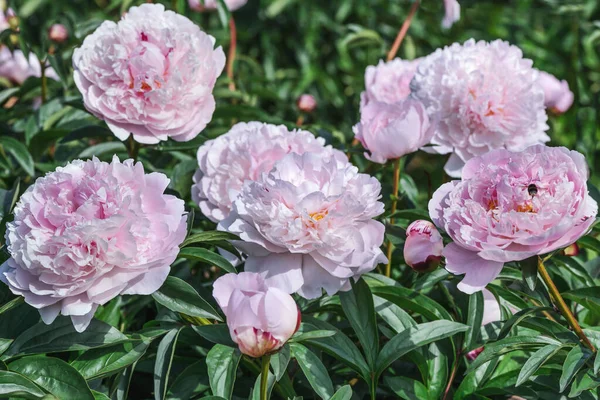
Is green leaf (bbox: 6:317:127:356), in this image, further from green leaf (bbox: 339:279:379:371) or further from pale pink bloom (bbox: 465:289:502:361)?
pale pink bloom (bbox: 465:289:502:361)

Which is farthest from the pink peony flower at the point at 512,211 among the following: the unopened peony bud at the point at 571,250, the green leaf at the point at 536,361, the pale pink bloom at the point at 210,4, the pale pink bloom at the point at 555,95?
the pale pink bloom at the point at 210,4

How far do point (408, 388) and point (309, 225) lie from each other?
10.7 inches

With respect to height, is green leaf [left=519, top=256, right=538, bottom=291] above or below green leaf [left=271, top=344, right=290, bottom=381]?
above

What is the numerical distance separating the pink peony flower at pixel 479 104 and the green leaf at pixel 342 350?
1.27ft

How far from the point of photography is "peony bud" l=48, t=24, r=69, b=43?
1792mm

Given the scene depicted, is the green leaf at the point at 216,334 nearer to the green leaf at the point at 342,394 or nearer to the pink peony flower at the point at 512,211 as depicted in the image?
the green leaf at the point at 342,394

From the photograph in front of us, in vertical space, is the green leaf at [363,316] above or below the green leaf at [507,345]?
below

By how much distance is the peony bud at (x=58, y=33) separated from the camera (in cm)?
179

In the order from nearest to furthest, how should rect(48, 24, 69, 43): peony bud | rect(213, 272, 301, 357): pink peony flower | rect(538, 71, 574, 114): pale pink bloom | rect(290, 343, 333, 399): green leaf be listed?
rect(213, 272, 301, 357): pink peony flower, rect(290, 343, 333, 399): green leaf, rect(48, 24, 69, 43): peony bud, rect(538, 71, 574, 114): pale pink bloom

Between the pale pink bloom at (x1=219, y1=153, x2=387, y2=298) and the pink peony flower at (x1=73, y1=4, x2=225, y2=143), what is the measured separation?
0.28 metres

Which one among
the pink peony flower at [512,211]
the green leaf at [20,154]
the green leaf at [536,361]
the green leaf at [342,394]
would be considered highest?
the pink peony flower at [512,211]

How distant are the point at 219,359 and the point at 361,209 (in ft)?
0.77

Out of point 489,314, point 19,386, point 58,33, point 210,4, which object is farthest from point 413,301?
point 210,4

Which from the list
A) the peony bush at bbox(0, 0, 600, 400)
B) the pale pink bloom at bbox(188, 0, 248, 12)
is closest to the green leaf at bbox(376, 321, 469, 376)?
the peony bush at bbox(0, 0, 600, 400)
